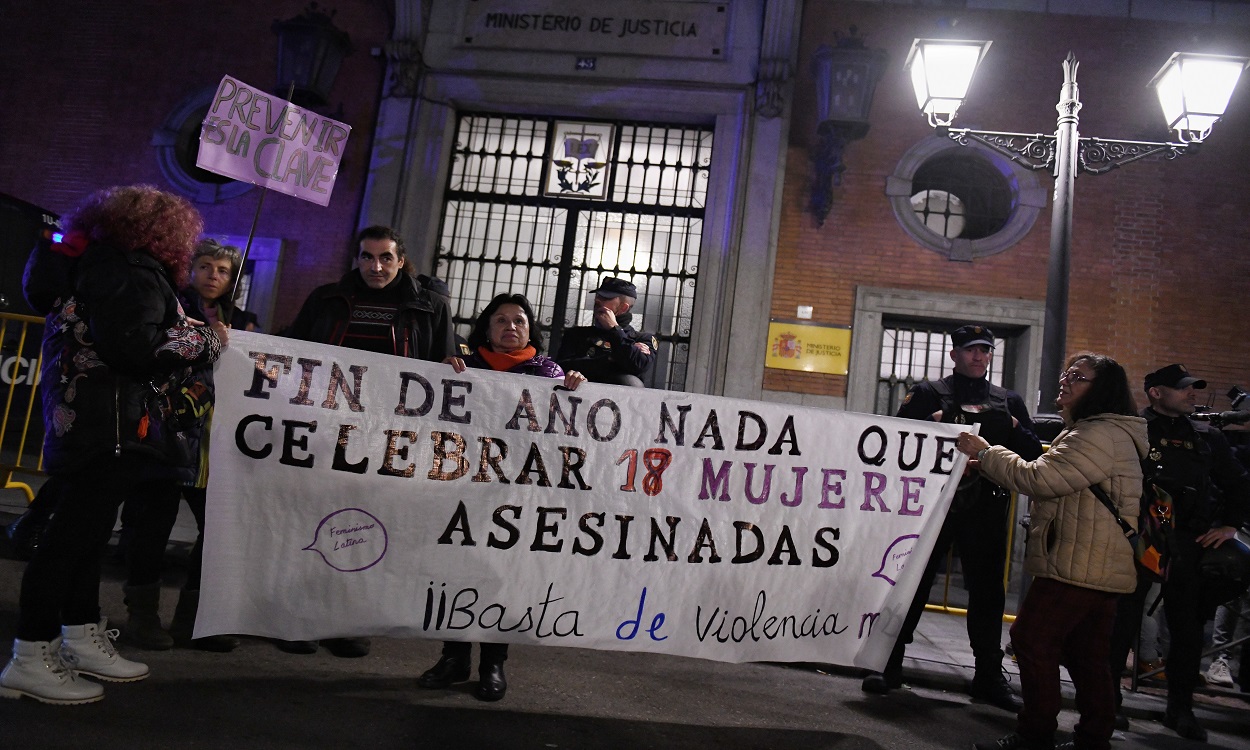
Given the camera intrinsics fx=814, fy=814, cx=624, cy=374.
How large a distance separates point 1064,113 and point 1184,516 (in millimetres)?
3248

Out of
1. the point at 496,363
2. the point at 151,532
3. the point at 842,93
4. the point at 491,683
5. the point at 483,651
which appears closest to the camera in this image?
the point at 491,683

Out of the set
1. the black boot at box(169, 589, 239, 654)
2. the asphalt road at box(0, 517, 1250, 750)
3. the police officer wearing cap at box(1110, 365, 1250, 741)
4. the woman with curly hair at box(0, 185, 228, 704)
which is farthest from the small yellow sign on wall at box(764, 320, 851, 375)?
the woman with curly hair at box(0, 185, 228, 704)

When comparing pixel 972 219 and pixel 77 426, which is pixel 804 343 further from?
pixel 77 426

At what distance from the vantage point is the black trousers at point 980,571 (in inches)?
177

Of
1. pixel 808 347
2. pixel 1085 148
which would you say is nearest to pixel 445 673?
pixel 1085 148

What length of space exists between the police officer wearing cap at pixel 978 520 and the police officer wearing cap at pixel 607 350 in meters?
1.69

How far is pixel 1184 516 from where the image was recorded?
4609 mm

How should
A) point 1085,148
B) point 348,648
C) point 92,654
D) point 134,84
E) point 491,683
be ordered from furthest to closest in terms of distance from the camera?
point 134,84 → point 1085,148 → point 348,648 → point 491,683 → point 92,654

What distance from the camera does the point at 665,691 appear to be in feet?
13.1

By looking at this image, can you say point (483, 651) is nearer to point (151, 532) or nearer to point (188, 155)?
point (151, 532)

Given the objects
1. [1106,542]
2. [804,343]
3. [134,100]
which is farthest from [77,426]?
[134,100]

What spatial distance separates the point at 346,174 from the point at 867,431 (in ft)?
28.7

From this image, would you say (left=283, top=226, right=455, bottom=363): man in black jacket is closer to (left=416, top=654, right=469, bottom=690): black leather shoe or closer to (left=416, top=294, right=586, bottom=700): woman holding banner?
(left=416, top=294, right=586, bottom=700): woman holding banner

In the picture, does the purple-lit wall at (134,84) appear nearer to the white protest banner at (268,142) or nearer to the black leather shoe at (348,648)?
the white protest banner at (268,142)
